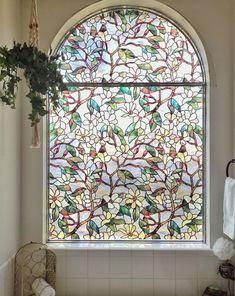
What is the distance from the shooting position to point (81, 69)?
107 inches

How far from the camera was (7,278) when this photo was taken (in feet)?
7.65

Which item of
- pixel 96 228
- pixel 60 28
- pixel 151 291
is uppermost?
pixel 60 28

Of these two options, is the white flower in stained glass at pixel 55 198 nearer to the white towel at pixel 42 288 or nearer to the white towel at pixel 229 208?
the white towel at pixel 42 288

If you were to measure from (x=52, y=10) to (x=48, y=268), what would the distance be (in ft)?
5.84

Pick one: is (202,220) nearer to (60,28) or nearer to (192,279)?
(192,279)

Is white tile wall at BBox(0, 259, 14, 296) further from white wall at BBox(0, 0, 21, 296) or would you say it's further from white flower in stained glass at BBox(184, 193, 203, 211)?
white flower in stained glass at BBox(184, 193, 203, 211)

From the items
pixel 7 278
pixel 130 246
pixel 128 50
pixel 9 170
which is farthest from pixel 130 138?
pixel 7 278

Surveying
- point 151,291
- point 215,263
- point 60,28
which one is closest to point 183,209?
point 215,263

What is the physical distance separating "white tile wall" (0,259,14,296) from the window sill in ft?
1.01

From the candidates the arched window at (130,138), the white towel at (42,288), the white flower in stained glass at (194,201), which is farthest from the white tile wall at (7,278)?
the white flower in stained glass at (194,201)

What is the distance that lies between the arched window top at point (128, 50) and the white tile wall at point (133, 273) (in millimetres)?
1233

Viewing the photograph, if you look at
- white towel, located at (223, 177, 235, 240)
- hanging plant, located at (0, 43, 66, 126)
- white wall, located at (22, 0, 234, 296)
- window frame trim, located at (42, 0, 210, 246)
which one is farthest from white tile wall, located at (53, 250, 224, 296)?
hanging plant, located at (0, 43, 66, 126)

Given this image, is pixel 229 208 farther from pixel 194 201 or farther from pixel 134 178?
pixel 134 178

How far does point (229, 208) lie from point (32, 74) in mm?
1461
